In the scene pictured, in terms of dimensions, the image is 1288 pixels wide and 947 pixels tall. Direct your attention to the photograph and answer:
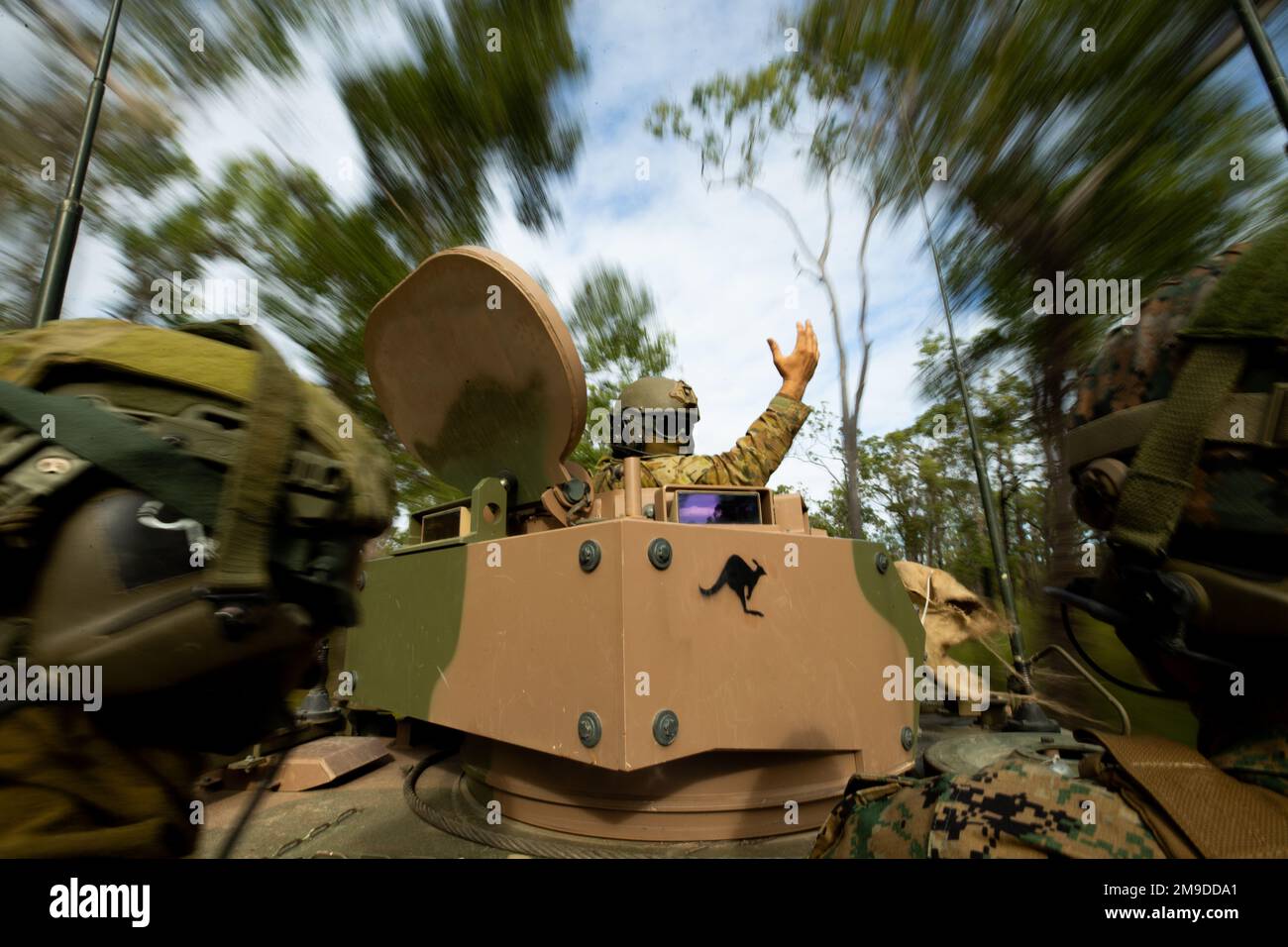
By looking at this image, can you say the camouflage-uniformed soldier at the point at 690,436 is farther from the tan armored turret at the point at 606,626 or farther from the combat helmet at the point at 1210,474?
the combat helmet at the point at 1210,474

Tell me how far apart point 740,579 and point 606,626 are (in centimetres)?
54

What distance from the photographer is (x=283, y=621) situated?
112cm

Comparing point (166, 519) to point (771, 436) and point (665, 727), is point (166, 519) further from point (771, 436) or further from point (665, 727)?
point (771, 436)

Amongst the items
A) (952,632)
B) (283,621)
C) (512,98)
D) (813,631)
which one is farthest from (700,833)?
(512,98)

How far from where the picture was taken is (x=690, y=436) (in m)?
3.82

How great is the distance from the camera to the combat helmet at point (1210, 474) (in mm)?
952

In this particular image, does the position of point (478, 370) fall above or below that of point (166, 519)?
above

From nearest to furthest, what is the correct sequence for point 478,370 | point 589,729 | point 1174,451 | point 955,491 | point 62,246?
point 1174,451 → point 589,729 → point 62,246 → point 478,370 → point 955,491

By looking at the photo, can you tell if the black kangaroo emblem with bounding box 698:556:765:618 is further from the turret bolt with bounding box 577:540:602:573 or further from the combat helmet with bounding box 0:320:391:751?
the combat helmet with bounding box 0:320:391:751

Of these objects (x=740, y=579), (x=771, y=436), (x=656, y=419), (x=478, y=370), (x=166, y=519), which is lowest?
(x=740, y=579)

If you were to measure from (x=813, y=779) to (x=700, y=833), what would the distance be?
0.50 meters

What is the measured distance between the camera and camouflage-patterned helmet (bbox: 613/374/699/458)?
3.75 metres

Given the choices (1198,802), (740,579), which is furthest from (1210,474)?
(740,579)
